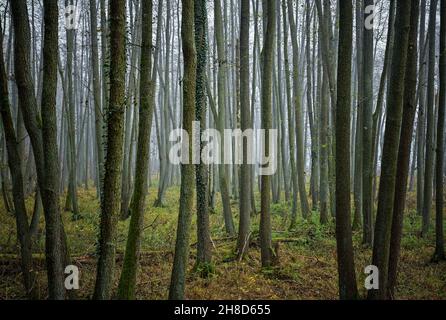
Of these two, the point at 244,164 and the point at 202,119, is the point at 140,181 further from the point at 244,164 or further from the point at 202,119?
the point at 244,164

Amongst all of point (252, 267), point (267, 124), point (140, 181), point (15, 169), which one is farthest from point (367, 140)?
point (15, 169)

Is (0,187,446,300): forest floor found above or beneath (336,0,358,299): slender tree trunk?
beneath

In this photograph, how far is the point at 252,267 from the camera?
6.70 meters

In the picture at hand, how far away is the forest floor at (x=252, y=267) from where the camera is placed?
217 inches

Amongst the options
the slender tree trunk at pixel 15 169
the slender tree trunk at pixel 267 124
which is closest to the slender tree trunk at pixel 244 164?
the slender tree trunk at pixel 267 124

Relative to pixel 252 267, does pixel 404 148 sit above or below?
above

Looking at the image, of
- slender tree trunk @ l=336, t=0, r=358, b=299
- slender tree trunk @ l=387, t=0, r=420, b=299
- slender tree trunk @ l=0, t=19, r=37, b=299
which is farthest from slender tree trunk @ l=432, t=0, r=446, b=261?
slender tree trunk @ l=0, t=19, r=37, b=299

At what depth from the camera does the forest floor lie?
550cm

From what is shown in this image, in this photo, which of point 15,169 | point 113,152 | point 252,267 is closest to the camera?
point 113,152

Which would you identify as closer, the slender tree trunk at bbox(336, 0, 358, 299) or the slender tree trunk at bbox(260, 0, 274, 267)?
the slender tree trunk at bbox(336, 0, 358, 299)

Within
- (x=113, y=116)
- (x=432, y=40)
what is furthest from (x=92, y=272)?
(x=432, y=40)

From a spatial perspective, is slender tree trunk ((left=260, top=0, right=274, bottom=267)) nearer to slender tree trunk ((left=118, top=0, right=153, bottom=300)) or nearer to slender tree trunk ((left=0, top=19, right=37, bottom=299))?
slender tree trunk ((left=118, top=0, right=153, bottom=300))

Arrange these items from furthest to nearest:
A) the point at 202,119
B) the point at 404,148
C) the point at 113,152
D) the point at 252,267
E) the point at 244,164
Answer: the point at 244,164
the point at 252,267
the point at 202,119
the point at 404,148
the point at 113,152
